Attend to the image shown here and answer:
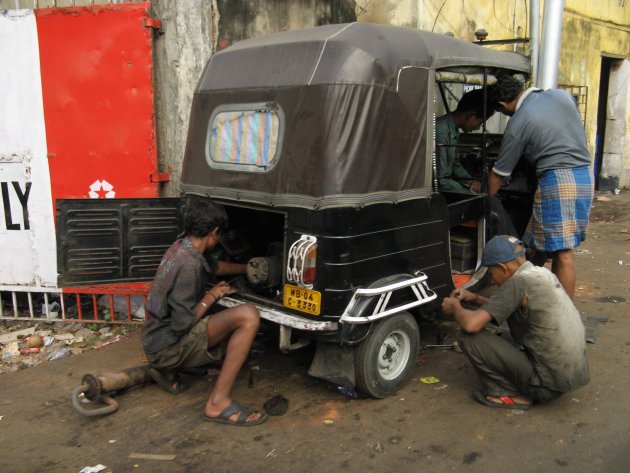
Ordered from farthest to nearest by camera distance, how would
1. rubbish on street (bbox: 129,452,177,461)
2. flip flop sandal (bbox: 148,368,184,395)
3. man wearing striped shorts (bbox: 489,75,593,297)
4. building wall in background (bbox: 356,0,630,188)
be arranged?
building wall in background (bbox: 356,0,630,188), man wearing striped shorts (bbox: 489,75,593,297), flip flop sandal (bbox: 148,368,184,395), rubbish on street (bbox: 129,452,177,461)

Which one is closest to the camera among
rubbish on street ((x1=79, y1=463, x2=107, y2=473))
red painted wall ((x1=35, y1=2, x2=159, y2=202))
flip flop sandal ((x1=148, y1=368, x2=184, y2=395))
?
rubbish on street ((x1=79, y1=463, x2=107, y2=473))

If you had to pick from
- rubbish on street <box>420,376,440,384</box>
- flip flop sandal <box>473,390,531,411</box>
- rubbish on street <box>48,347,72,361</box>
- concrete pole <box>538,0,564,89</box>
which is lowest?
rubbish on street <box>48,347,72,361</box>

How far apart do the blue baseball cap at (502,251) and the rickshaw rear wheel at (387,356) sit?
0.67 m

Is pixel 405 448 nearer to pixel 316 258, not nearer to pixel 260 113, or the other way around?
pixel 316 258

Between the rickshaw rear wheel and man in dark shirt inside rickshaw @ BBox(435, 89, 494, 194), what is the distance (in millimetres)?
1290

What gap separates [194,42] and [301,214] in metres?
2.74

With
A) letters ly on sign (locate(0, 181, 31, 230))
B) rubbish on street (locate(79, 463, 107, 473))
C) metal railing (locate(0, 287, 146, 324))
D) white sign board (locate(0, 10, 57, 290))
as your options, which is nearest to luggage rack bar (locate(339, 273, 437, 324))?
rubbish on street (locate(79, 463, 107, 473))

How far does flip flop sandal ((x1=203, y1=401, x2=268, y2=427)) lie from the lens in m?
3.40

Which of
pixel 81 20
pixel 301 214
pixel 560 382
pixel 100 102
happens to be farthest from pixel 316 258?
pixel 81 20

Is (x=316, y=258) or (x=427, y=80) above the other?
(x=427, y=80)

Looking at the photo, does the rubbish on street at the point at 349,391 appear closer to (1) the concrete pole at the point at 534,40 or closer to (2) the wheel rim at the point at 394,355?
(2) the wheel rim at the point at 394,355

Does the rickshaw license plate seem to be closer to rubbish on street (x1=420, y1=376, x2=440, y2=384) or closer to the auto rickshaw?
the auto rickshaw

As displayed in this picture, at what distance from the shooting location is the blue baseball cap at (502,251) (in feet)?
11.0

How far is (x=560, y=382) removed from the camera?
131 inches
